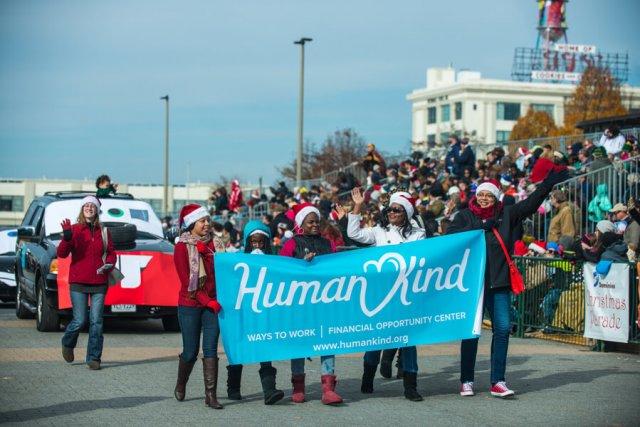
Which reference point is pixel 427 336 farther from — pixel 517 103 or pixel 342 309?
pixel 517 103

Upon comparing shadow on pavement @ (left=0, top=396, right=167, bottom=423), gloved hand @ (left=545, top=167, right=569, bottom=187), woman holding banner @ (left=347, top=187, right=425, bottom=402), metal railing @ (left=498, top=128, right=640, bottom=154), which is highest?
metal railing @ (left=498, top=128, right=640, bottom=154)

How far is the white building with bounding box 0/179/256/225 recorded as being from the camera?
349ft

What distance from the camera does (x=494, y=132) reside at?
112 metres

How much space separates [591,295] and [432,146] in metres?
42.7

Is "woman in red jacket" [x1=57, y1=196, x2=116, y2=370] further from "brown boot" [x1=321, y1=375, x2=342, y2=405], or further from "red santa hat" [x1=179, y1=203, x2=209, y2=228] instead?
"brown boot" [x1=321, y1=375, x2=342, y2=405]

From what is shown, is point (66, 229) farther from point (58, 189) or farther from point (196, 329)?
point (58, 189)

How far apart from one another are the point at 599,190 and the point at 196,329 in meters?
12.4

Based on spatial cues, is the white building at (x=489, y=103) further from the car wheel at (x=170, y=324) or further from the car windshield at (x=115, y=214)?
the car wheel at (x=170, y=324)

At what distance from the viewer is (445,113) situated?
112875 mm

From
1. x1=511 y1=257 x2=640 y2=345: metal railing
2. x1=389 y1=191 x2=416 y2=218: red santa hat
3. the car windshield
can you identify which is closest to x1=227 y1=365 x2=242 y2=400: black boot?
x1=389 y1=191 x2=416 y2=218: red santa hat

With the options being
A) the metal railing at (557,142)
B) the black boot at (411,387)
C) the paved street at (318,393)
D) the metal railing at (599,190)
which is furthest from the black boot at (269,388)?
the metal railing at (557,142)

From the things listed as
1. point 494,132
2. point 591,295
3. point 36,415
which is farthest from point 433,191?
point 494,132

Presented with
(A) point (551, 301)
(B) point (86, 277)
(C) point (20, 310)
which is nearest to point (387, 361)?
(B) point (86, 277)

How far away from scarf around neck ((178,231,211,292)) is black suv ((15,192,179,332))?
6.60 meters
